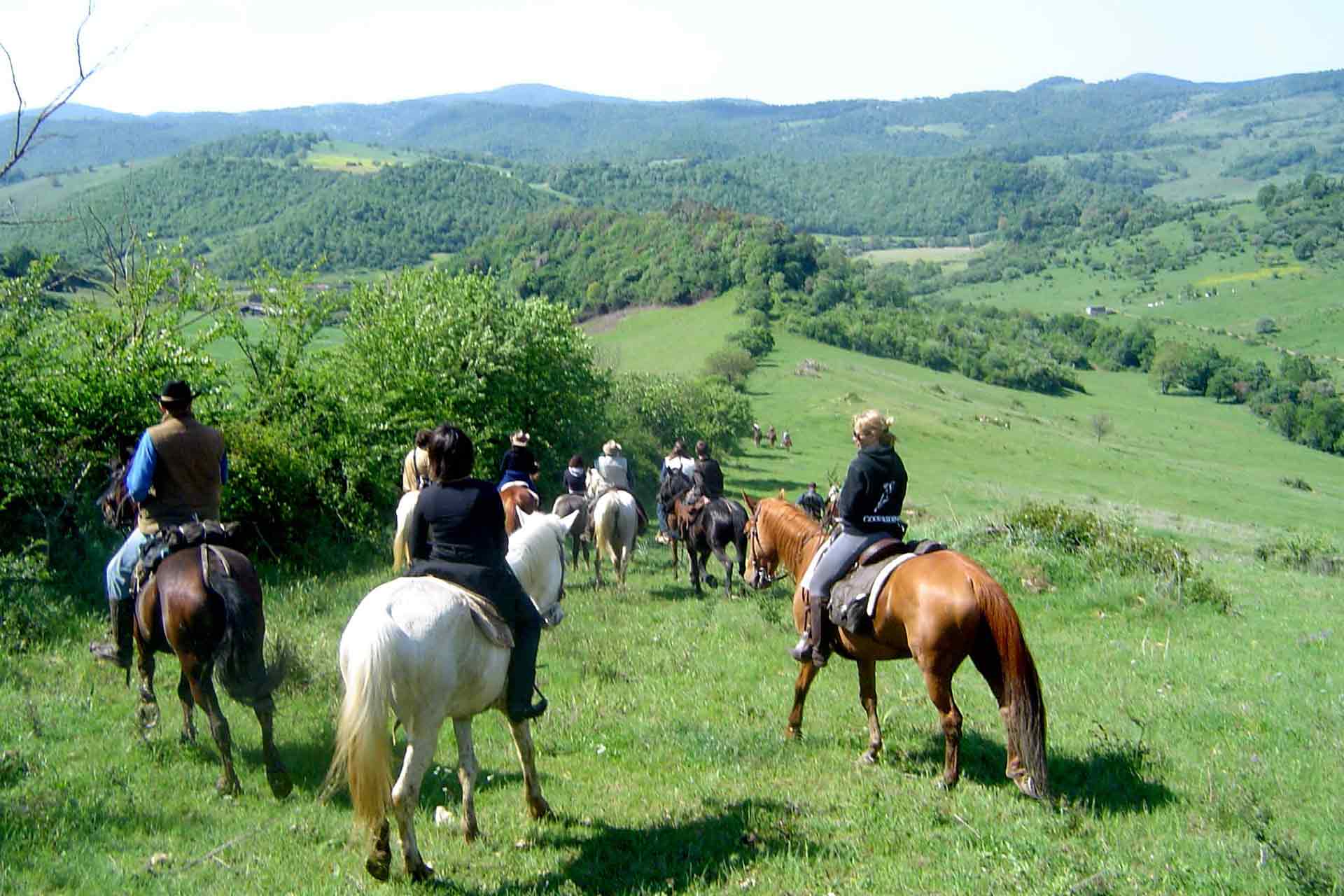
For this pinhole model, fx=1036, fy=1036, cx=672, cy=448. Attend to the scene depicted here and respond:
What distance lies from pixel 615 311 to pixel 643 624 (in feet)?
374

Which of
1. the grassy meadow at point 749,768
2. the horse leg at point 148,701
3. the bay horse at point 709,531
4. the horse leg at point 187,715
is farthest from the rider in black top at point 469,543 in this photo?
the bay horse at point 709,531

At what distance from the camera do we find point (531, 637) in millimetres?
6816

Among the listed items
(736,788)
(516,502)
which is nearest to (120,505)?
(516,502)

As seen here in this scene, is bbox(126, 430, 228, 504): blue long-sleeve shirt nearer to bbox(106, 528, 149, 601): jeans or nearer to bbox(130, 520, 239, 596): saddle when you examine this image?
bbox(130, 520, 239, 596): saddle

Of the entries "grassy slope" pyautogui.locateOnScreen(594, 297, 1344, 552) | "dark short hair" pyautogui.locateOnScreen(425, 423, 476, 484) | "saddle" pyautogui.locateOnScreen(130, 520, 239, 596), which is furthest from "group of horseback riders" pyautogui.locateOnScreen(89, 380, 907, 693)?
"grassy slope" pyautogui.locateOnScreen(594, 297, 1344, 552)

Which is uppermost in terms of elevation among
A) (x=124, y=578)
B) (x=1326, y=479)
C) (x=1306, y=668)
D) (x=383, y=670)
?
(x=383, y=670)

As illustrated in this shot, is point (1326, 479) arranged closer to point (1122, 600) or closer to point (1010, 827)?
point (1122, 600)

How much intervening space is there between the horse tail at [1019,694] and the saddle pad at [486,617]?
3.20m

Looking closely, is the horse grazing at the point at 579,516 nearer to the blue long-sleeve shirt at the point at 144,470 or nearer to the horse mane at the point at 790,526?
the horse mane at the point at 790,526

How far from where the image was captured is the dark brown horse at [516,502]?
11344mm

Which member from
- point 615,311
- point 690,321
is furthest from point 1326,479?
point 615,311

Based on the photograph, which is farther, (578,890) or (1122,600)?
(1122,600)

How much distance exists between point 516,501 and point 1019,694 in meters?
6.05

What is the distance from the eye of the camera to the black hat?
25.9 feet
